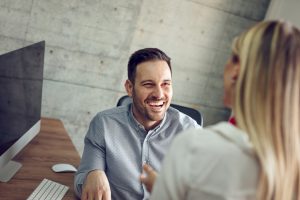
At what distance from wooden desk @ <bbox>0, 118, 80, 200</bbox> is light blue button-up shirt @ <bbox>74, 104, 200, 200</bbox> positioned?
18cm

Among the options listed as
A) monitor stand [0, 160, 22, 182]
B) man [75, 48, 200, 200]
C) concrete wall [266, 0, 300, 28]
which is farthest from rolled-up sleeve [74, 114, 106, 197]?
concrete wall [266, 0, 300, 28]

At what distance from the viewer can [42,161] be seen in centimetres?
172

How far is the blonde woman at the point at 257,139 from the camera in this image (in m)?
0.67

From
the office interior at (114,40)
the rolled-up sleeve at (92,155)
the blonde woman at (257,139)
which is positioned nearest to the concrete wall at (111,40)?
the office interior at (114,40)

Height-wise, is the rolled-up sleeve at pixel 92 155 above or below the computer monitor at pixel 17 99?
below

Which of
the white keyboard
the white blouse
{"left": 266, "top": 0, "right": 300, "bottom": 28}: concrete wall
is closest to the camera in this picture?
the white blouse

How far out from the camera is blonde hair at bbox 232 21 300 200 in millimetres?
666

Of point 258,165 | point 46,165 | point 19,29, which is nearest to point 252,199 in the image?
→ point 258,165

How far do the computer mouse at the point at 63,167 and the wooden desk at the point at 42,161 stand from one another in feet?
0.07

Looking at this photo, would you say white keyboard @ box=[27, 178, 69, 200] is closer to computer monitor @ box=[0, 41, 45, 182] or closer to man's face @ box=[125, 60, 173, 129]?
computer monitor @ box=[0, 41, 45, 182]

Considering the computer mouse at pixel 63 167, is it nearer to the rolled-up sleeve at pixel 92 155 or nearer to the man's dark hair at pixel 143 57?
the rolled-up sleeve at pixel 92 155

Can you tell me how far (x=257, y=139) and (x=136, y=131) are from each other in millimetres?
1096

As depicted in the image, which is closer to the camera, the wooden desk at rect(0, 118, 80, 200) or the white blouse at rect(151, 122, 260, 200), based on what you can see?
the white blouse at rect(151, 122, 260, 200)

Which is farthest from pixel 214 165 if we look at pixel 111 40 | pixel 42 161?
pixel 111 40
